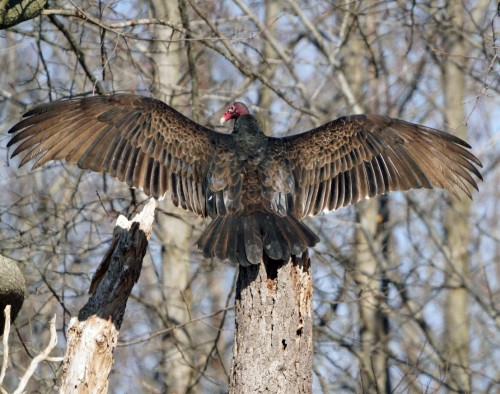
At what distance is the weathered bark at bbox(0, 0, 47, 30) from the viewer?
198 inches

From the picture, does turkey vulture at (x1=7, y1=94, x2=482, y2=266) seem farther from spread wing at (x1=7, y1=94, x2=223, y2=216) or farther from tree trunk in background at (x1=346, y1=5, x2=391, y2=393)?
tree trunk in background at (x1=346, y1=5, x2=391, y2=393)

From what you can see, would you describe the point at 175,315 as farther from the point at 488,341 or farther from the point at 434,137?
the point at 434,137

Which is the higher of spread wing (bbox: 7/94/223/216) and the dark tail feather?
spread wing (bbox: 7/94/223/216)

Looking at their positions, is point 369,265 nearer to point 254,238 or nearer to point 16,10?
point 254,238

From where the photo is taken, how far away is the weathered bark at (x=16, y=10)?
16.5 ft

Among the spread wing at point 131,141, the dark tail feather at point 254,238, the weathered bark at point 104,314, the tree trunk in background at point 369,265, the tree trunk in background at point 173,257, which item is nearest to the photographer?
the weathered bark at point 104,314

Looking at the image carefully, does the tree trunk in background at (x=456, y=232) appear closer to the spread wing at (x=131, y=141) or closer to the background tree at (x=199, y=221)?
the background tree at (x=199, y=221)

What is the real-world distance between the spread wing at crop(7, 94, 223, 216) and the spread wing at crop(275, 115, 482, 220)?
53cm

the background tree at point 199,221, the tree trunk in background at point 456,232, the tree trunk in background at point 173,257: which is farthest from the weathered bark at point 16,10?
the tree trunk in background at point 456,232

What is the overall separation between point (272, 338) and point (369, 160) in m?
1.76

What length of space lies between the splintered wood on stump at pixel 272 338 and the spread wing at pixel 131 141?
1105 millimetres

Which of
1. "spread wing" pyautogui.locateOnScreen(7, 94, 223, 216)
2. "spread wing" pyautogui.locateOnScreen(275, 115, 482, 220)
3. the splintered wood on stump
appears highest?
"spread wing" pyautogui.locateOnScreen(275, 115, 482, 220)

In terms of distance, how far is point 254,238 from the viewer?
A: 4668 millimetres

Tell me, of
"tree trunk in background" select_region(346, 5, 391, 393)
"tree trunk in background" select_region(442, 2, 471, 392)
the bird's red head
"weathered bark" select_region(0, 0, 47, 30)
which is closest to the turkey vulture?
the bird's red head
